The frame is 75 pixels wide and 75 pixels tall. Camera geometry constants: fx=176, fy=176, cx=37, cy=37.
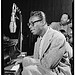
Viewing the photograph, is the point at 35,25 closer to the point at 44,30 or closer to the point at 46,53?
the point at 44,30

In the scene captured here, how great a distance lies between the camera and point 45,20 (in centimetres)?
167

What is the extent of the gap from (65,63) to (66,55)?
76mm

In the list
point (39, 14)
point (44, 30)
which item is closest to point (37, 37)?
point (44, 30)

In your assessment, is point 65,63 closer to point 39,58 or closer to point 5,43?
point 39,58

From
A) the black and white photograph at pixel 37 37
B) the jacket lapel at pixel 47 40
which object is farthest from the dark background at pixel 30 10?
the jacket lapel at pixel 47 40

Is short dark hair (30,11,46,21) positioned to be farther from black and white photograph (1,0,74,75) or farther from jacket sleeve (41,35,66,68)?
jacket sleeve (41,35,66,68)

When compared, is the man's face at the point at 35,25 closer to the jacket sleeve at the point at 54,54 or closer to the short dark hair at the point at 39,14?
the short dark hair at the point at 39,14

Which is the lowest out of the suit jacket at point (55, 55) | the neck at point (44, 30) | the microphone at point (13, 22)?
the suit jacket at point (55, 55)

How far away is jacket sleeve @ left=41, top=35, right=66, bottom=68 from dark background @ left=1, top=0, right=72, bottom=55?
16cm

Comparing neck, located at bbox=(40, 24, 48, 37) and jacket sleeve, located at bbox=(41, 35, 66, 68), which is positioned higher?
neck, located at bbox=(40, 24, 48, 37)

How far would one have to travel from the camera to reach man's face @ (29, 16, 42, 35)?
1670 mm

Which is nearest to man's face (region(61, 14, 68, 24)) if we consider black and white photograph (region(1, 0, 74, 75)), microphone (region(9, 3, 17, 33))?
black and white photograph (region(1, 0, 74, 75))

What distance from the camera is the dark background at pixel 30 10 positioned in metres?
1.68

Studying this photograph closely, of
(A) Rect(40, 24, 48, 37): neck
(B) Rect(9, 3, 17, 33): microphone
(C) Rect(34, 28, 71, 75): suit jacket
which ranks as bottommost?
(C) Rect(34, 28, 71, 75): suit jacket
